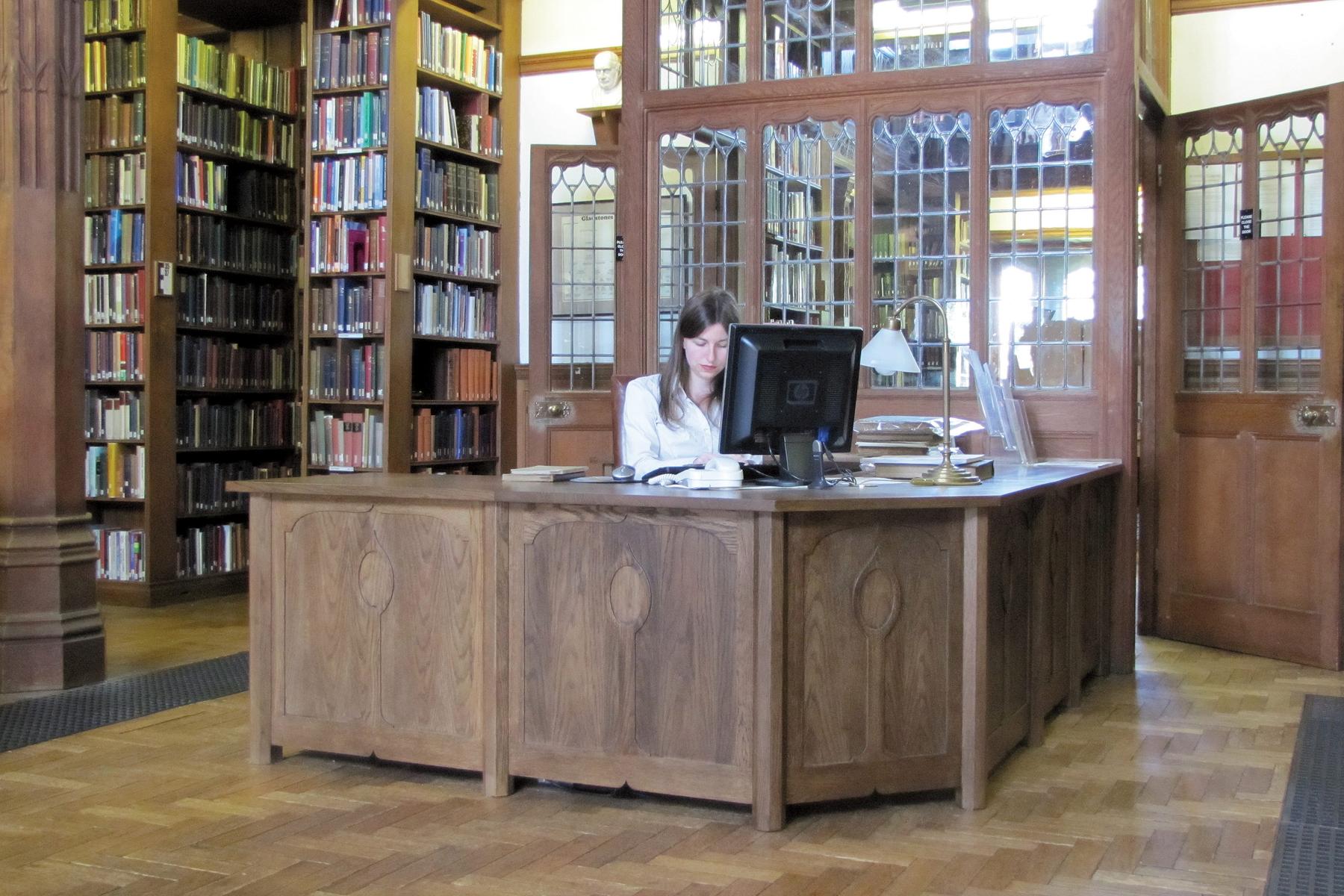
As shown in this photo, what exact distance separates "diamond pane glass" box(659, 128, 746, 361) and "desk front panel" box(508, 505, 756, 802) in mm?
2724

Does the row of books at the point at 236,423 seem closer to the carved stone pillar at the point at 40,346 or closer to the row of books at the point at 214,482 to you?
the row of books at the point at 214,482

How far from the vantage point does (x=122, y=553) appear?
7332 millimetres

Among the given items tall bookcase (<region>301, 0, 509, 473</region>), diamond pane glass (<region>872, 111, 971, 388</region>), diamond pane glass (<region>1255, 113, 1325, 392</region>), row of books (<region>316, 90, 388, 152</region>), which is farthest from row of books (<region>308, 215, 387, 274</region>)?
diamond pane glass (<region>1255, 113, 1325, 392</region>)

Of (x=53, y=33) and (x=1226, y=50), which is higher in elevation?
(x=1226, y=50)

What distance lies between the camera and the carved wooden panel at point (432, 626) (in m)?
3.89

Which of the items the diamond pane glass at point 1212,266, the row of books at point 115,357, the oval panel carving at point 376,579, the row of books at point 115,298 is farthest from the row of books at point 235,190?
the diamond pane glass at point 1212,266

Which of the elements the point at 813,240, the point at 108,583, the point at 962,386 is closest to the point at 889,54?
the point at 813,240

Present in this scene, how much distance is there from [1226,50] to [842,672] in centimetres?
490

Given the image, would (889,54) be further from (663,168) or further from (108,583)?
(108,583)

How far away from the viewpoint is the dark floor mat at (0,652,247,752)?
4.59 metres

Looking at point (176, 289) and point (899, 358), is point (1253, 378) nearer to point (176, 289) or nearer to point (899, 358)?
point (899, 358)

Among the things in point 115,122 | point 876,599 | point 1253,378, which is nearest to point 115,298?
point 115,122

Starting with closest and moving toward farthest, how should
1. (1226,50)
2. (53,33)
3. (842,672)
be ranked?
(842,672) → (53,33) → (1226,50)

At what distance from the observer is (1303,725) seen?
479cm
